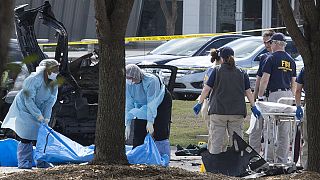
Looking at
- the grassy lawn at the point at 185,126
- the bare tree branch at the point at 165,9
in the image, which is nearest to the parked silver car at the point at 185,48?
the grassy lawn at the point at 185,126

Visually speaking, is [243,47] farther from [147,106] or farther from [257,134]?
[147,106]

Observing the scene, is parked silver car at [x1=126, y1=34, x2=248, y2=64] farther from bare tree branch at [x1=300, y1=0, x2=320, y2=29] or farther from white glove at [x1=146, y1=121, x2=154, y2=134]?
bare tree branch at [x1=300, y1=0, x2=320, y2=29]

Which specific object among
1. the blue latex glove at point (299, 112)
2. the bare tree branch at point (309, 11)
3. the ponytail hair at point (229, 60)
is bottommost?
the blue latex glove at point (299, 112)

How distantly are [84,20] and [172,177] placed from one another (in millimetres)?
11822

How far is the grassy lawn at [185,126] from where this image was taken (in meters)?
13.9

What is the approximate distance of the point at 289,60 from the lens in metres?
10.7

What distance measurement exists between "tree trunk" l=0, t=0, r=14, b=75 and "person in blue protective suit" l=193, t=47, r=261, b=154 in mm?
7961

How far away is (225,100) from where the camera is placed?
9773 millimetres

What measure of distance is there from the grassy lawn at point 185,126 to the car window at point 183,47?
6.45 ft

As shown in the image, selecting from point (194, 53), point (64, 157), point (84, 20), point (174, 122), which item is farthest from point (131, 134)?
point (194, 53)

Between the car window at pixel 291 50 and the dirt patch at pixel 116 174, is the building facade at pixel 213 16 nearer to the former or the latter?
the car window at pixel 291 50

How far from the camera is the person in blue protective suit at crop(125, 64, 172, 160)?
386 inches

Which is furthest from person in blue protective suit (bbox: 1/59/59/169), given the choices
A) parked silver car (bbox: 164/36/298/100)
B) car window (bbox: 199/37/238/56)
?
car window (bbox: 199/37/238/56)

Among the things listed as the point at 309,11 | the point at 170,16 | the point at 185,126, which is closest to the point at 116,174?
the point at 309,11
